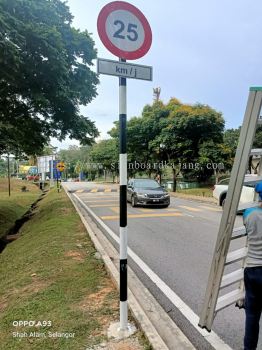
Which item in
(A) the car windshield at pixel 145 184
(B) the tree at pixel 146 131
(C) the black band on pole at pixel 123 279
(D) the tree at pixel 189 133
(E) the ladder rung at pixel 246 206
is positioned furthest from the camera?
(B) the tree at pixel 146 131

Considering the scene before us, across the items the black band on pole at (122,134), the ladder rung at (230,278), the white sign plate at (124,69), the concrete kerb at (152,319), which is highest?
the white sign plate at (124,69)

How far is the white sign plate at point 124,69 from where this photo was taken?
11.6 ft

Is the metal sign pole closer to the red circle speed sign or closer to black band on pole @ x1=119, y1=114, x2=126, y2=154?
black band on pole @ x1=119, y1=114, x2=126, y2=154

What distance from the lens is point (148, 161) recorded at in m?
38.9

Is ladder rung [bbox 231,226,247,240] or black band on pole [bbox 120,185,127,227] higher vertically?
black band on pole [bbox 120,185,127,227]

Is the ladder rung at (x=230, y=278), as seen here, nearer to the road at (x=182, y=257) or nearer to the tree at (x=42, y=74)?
the road at (x=182, y=257)

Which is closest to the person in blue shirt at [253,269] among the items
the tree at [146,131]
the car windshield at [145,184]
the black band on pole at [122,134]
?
the black band on pole at [122,134]

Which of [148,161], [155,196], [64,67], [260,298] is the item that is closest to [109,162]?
[148,161]

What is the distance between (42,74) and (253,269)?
11.2m

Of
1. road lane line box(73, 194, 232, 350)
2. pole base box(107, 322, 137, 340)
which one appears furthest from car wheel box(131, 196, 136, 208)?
pole base box(107, 322, 137, 340)

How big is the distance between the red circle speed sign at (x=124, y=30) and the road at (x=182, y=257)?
3.22 metres

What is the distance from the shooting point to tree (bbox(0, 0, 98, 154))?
1079 cm

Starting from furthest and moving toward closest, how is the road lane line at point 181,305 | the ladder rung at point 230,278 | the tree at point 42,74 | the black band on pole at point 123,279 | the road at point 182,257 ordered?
the tree at point 42,74 → the road at point 182,257 → the black band on pole at point 123,279 → the road lane line at point 181,305 → the ladder rung at point 230,278

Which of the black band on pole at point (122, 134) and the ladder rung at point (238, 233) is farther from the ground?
the black band on pole at point (122, 134)
